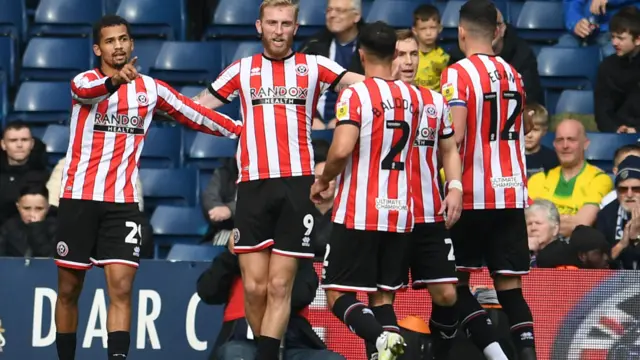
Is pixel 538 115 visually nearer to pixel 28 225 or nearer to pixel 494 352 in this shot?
pixel 494 352

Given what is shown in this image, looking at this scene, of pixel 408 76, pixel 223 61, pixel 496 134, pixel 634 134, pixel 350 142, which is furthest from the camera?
pixel 223 61

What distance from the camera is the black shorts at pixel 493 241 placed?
7921 millimetres

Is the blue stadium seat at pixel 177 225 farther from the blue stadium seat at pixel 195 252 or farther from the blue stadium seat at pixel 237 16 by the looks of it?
the blue stadium seat at pixel 237 16

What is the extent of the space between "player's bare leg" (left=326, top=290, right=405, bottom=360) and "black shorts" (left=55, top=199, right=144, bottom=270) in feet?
4.25

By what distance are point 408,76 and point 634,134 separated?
3.17 m

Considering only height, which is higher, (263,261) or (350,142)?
(350,142)

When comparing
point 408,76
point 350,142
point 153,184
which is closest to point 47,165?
point 153,184

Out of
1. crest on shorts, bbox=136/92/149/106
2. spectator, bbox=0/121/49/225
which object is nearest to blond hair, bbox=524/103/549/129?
crest on shorts, bbox=136/92/149/106

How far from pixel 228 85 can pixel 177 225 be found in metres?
3.17

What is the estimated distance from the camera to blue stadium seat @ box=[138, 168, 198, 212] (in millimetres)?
11539

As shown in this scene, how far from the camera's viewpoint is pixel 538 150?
10.9 meters

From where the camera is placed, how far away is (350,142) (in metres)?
7.33

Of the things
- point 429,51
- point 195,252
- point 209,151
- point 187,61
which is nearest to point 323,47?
point 429,51

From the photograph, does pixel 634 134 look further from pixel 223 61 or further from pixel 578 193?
pixel 223 61
